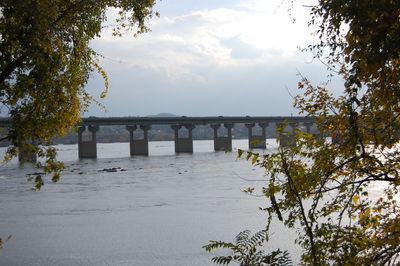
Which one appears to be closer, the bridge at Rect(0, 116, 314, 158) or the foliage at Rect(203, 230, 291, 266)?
the foliage at Rect(203, 230, 291, 266)

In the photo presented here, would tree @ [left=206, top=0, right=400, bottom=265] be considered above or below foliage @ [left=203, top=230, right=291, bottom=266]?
above

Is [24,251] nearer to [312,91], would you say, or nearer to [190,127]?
[312,91]

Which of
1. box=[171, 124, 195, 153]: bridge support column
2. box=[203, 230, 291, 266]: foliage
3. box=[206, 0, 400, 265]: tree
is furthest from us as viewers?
box=[171, 124, 195, 153]: bridge support column

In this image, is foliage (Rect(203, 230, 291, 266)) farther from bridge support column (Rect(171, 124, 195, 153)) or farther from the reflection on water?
bridge support column (Rect(171, 124, 195, 153))

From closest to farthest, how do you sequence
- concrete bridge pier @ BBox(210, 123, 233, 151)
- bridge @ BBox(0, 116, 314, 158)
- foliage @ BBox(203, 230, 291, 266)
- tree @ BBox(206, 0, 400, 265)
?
tree @ BBox(206, 0, 400, 265) < foliage @ BBox(203, 230, 291, 266) < bridge @ BBox(0, 116, 314, 158) < concrete bridge pier @ BBox(210, 123, 233, 151)

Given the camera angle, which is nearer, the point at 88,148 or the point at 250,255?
the point at 250,255

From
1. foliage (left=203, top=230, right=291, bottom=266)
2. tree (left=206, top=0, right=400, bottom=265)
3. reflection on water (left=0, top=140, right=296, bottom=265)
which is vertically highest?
tree (left=206, top=0, right=400, bottom=265)

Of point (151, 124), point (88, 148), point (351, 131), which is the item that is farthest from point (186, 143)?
point (351, 131)

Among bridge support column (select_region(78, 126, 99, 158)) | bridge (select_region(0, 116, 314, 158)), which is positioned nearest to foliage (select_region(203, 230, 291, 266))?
bridge (select_region(0, 116, 314, 158))

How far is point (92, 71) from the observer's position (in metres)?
9.69

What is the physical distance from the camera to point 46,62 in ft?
24.9

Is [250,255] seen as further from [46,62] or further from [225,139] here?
[225,139]

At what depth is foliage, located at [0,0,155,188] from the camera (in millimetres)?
6969

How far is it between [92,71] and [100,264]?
9.63m
